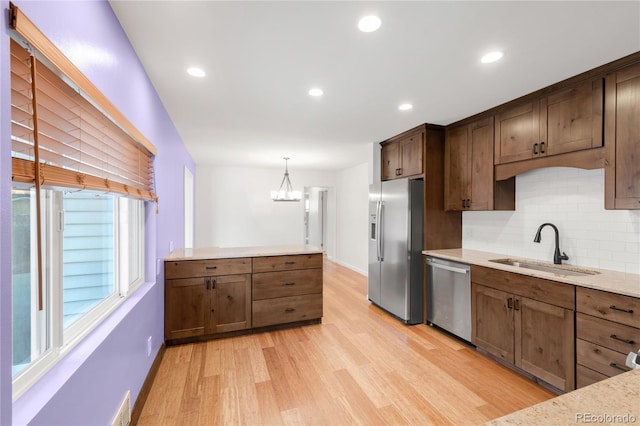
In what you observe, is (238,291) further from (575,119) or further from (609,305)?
(575,119)

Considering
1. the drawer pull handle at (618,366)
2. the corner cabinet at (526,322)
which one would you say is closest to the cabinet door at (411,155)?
the corner cabinet at (526,322)

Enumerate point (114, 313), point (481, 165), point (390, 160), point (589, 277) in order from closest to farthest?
point (114, 313) → point (589, 277) → point (481, 165) → point (390, 160)

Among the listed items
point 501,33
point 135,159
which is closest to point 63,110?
point 135,159

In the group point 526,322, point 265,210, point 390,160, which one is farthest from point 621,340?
point 265,210

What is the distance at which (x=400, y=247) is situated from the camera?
142 inches

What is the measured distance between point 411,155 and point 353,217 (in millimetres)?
3072

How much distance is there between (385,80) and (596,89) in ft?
5.14

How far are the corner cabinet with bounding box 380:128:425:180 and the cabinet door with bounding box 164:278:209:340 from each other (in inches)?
111

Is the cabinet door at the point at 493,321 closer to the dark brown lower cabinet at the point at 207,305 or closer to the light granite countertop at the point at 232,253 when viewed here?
the light granite countertop at the point at 232,253

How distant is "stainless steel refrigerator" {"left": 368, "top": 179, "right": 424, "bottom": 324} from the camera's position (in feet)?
11.5

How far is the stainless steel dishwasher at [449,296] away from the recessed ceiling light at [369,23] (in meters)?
2.39

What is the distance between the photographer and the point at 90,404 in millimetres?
1272

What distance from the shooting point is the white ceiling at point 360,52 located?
4.97 feet

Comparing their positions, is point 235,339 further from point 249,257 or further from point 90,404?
point 90,404
